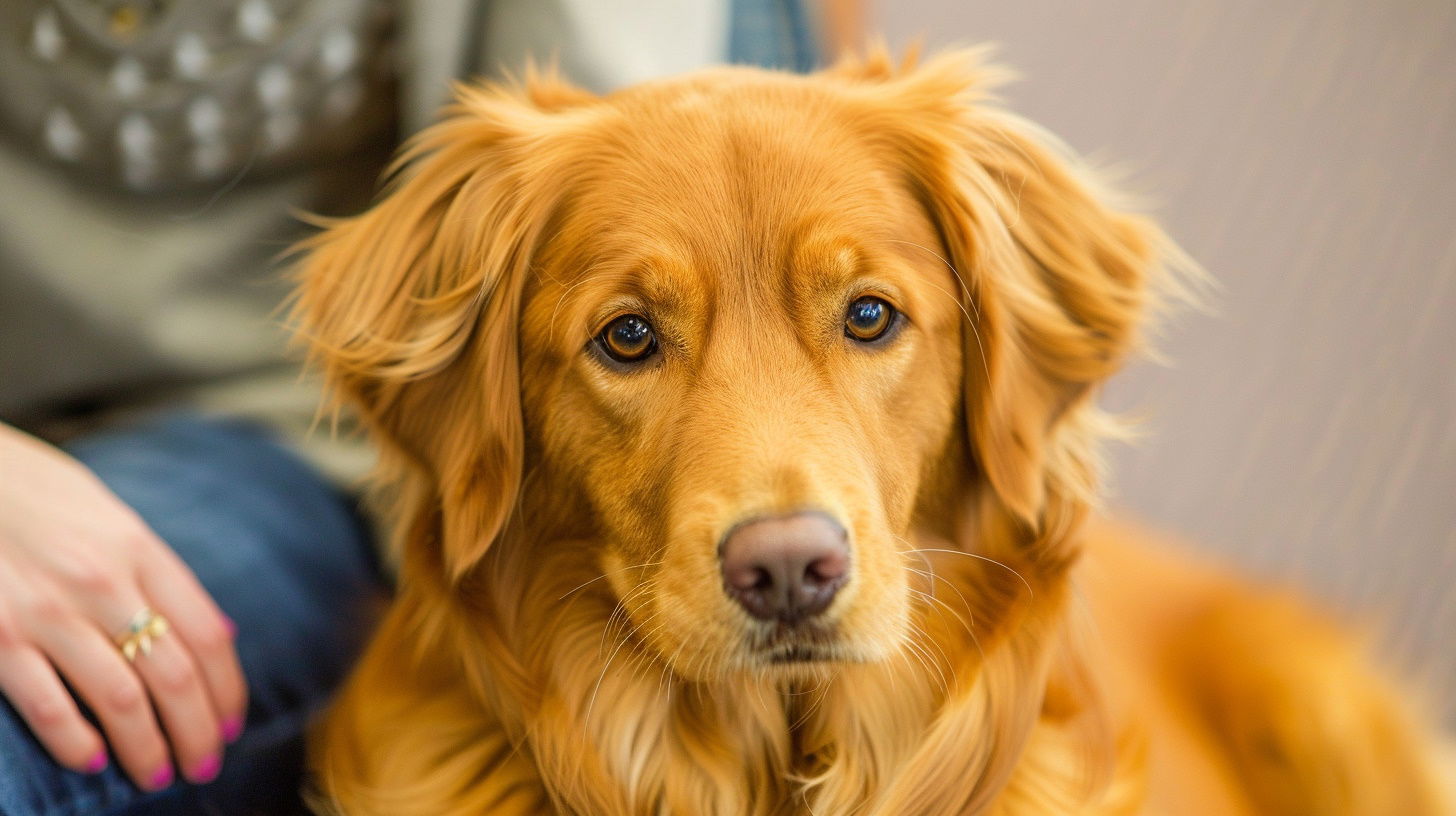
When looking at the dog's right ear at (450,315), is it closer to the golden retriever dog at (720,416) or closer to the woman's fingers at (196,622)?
the golden retriever dog at (720,416)

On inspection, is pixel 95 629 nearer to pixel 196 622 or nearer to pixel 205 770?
pixel 196 622

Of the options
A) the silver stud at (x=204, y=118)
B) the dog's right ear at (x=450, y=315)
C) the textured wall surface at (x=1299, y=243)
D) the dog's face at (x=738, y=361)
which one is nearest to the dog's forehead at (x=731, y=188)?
the dog's face at (x=738, y=361)

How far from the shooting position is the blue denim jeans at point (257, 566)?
5.65ft

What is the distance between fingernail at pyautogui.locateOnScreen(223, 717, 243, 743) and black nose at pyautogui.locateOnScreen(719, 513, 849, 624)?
0.82m

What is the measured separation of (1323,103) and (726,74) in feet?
8.34

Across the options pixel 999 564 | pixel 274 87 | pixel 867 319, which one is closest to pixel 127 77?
pixel 274 87

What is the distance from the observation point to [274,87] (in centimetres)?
196

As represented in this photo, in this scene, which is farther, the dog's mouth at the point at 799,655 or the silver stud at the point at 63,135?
the silver stud at the point at 63,135

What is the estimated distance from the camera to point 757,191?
1494mm

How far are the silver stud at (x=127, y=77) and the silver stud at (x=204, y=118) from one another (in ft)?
0.29

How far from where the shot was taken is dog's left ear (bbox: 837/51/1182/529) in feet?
5.27

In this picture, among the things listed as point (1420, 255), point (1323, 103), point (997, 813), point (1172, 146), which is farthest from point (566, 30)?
point (1420, 255)

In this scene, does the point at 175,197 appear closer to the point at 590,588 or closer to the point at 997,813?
the point at 590,588

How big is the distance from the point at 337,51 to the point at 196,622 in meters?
1.07
